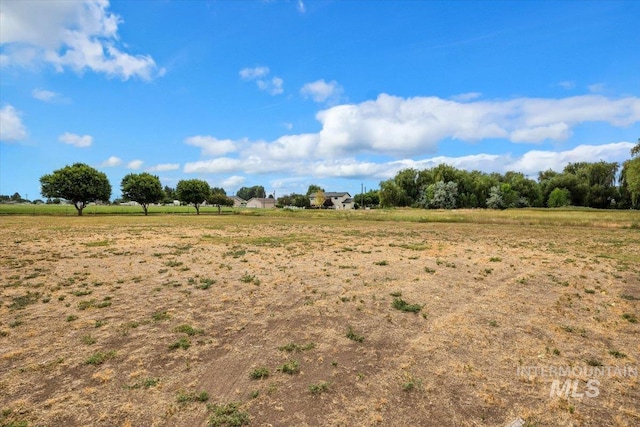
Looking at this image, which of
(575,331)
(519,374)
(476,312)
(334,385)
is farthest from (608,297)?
(334,385)

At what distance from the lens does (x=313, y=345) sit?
19.6ft

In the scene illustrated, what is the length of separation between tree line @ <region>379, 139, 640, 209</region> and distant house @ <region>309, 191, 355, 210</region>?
151 feet

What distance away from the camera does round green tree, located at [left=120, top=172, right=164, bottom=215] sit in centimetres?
7319

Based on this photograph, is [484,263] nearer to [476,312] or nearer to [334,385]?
[476,312]

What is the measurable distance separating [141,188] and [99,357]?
77473 millimetres

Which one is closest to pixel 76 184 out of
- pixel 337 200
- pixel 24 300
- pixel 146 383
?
pixel 24 300

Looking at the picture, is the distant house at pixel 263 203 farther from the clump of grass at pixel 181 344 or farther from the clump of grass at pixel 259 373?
the clump of grass at pixel 259 373

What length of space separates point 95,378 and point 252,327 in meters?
2.78

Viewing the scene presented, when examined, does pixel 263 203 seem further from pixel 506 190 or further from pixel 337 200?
pixel 506 190

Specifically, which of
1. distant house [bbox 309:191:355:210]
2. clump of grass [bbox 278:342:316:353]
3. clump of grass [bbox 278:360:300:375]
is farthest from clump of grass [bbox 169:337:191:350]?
distant house [bbox 309:191:355:210]

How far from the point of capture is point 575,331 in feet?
22.0

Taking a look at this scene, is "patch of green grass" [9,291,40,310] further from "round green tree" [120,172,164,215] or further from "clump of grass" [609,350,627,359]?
"round green tree" [120,172,164,215]

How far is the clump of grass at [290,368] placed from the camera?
199 inches

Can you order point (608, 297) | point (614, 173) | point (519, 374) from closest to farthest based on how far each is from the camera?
1. point (519, 374)
2. point (608, 297)
3. point (614, 173)
